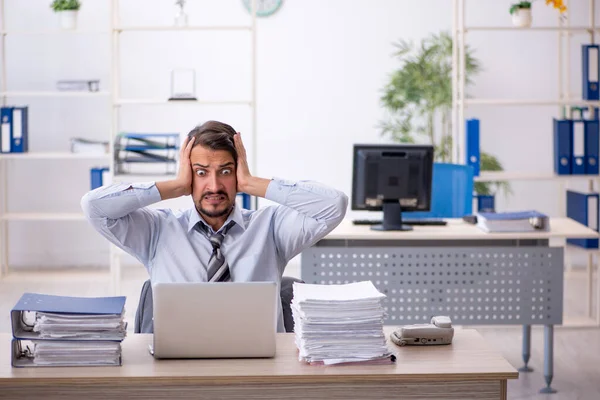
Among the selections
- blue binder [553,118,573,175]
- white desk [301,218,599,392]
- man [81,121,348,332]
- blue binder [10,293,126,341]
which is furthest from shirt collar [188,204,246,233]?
blue binder [553,118,573,175]

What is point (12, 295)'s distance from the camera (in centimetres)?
654

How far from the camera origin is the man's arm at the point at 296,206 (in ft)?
9.59

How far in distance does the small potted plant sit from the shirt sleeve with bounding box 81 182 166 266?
353cm

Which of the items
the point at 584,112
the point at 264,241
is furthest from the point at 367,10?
the point at 264,241

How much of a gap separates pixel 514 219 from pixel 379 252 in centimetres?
67

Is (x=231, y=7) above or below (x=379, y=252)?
above

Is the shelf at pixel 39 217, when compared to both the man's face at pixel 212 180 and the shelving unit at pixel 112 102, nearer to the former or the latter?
the shelving unit at pixel 112 102

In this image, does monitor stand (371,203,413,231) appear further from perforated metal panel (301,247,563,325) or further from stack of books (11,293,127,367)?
stack of books (11,293,127,367)

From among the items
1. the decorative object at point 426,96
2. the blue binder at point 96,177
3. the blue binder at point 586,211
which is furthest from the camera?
the decorative object at point 426,96

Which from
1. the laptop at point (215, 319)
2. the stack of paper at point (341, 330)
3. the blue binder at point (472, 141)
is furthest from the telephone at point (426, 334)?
the blue binder at point (472, 141)

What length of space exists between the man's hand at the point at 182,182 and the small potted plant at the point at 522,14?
11.4 ft

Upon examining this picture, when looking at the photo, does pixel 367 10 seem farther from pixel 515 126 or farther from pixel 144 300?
pixel 144 300

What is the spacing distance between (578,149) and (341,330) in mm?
3739

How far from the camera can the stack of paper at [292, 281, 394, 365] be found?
244 centimetres
